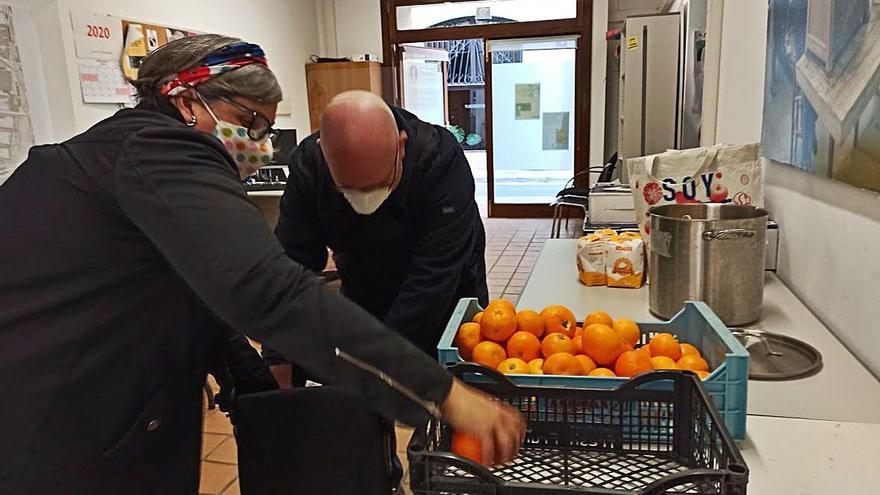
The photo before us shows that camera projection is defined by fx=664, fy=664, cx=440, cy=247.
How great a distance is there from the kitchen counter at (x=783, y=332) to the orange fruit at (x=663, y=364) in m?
0.15

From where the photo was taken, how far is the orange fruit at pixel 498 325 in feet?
3.93

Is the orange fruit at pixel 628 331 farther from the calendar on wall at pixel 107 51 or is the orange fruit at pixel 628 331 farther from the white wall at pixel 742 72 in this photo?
the calendar on wall at pixel 107 51

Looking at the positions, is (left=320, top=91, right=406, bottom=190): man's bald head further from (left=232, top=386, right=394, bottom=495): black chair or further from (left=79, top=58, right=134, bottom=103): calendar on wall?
(left=79, top=58, right=134, bottom=103): calendar on wall

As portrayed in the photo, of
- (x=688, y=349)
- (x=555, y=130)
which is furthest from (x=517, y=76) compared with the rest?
(x=688, y=349)

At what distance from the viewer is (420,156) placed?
5.68 ft

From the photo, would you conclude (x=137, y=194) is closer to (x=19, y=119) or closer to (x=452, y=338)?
(x=452, y=338)

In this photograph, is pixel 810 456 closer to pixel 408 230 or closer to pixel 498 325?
pixel 498 325

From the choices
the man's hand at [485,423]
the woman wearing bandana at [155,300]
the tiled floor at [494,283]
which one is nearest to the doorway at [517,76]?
the tiled floor at [494,283]

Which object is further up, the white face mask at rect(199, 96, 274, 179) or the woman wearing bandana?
the white face mask at rect(199, 96, 274, 179)

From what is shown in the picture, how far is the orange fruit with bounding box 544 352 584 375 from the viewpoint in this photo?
1.07 m

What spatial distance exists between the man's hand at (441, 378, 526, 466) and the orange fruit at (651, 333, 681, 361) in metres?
0.46

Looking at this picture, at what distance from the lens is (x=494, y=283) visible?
4527 mm

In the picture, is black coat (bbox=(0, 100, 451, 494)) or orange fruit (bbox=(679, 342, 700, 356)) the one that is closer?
black coat (bbox=(0, 100, 451, 494))

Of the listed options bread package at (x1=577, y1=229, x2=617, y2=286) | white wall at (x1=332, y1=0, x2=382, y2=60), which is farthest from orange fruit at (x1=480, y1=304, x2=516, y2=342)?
white wall at (x1=332, y1=0, x2=382, y2=60)
